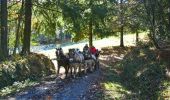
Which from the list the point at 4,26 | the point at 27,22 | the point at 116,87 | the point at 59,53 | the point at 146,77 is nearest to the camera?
the point at 116,87

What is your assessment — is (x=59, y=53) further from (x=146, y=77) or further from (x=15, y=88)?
(x=146, y=77)

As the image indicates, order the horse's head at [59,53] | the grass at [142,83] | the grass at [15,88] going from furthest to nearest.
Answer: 1. the horse's head at [59,53]
2. the grass at [15,88]
3. the grass at [142,83]

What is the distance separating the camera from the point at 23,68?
26.4 metres

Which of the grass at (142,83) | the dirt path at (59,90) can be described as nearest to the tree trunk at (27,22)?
the grass at (142,83)

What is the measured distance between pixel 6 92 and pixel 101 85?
4.92 metres

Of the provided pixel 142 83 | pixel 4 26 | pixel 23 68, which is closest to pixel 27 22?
pixel 4 26

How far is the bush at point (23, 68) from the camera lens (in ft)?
78.2

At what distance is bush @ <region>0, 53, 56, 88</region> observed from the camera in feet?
78.2

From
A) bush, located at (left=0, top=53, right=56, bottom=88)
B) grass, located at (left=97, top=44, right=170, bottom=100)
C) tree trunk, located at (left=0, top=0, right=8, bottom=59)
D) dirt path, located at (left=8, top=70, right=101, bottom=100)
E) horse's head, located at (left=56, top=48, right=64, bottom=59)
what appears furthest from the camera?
tree trunk, located at (left=0, top=0, right=8, bottom=59)

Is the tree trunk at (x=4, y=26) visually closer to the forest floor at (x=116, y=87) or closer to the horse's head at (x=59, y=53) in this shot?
the horse's head at (x=59, y=53)

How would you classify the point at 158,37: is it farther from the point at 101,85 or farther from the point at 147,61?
the point at 101,85

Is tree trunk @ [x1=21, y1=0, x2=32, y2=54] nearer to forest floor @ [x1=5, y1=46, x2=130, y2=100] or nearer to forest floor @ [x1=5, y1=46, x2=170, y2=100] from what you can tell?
forest floor @ [x1=5, y1=46, x2=170, y2=100]

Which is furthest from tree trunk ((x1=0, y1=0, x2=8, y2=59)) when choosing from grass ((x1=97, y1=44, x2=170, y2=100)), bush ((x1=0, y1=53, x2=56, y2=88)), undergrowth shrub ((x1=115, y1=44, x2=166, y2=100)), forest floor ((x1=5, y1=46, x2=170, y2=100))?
undergrowth shrub ((x1=115, y1=44, x2=166, y2=100))

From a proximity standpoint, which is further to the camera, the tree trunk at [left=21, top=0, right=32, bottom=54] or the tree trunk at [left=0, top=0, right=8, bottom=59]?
the tree trunk at [left=21, top=0, right=32, bottom=54]
